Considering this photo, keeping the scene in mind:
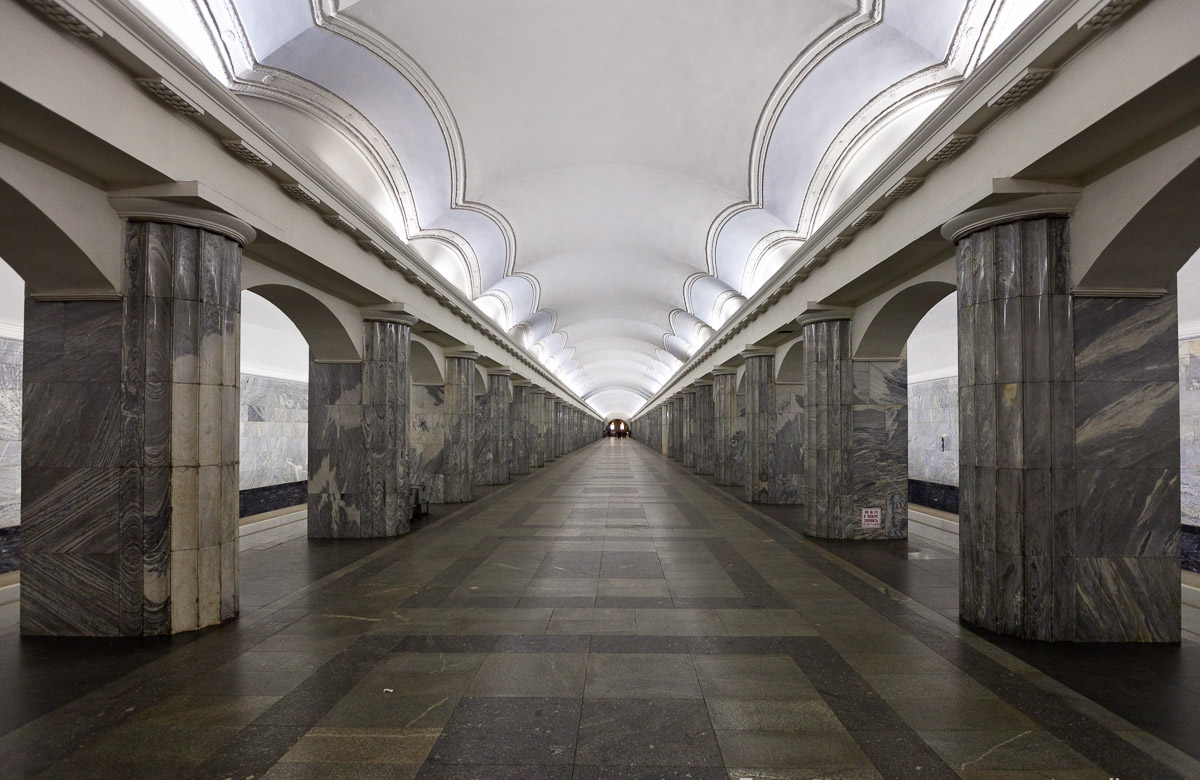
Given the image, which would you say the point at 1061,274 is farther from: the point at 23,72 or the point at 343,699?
the point at 23,72

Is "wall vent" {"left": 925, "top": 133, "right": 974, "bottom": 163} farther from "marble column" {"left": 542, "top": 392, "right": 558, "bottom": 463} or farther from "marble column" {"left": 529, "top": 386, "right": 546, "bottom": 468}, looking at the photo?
"marble column" {"left": 542, "top": 392, "right": 558, "bottom": 463}

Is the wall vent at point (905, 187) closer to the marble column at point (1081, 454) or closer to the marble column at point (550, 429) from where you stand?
the marble column at point (1081, 454)

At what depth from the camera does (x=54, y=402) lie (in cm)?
502

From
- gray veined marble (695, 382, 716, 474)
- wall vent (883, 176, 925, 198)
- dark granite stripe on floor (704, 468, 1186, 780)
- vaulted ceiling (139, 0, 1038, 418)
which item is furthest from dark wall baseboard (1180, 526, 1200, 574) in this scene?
gray veined marble (695, 382, 716, 474)

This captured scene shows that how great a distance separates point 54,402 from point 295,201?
9.54ft

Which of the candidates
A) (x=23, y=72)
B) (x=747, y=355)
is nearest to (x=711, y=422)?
(x=747, y=355)

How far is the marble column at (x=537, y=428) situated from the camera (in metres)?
26.1

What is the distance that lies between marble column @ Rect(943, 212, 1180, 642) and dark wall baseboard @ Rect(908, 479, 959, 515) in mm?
8554

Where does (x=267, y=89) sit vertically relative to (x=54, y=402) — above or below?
above

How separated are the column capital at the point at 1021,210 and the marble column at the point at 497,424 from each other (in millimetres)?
14217

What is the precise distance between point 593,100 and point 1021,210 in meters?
6.42

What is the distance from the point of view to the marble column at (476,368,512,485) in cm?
1811

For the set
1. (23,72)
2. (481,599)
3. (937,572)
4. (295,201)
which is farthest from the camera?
(937,572)

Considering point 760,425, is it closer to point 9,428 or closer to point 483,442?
point 483,442
